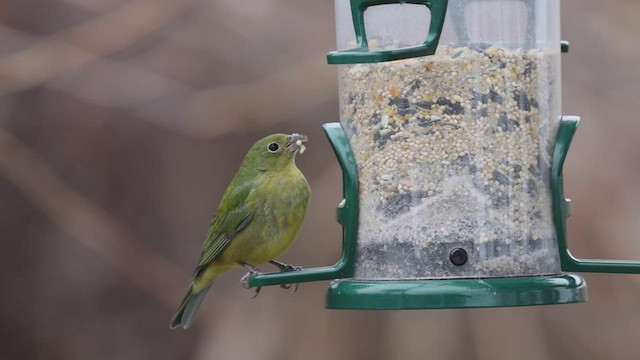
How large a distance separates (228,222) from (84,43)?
4.30 m

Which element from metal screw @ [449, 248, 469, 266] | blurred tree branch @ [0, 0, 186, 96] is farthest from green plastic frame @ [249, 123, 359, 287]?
blurred tree branch @ [0, 0, 186, 96]

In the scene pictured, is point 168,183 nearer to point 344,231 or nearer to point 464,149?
point 344,231

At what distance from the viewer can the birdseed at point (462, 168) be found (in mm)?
5906

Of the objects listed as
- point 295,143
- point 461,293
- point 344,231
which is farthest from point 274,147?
point 461,293

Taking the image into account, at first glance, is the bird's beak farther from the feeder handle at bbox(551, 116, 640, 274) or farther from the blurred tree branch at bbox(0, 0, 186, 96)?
the blurred tree branch at bbox(0, 0, 186, 96)

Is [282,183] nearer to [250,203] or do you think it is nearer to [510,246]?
[250,203]

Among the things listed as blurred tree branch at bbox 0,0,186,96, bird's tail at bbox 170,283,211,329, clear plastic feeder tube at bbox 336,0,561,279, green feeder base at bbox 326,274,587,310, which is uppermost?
clear plastic feeder tube at bbox 336,0,561,279

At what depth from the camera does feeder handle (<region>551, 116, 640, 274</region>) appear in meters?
5.90

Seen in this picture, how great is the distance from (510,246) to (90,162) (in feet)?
19.5

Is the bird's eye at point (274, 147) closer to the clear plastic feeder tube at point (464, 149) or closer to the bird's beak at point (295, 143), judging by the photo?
the bird's beak at point (295, 143)

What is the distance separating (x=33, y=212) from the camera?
36.7ft

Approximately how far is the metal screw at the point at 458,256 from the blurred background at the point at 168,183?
403 cm

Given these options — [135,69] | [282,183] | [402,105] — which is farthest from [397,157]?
[135,69]

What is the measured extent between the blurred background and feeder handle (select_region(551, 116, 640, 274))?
379 cm
